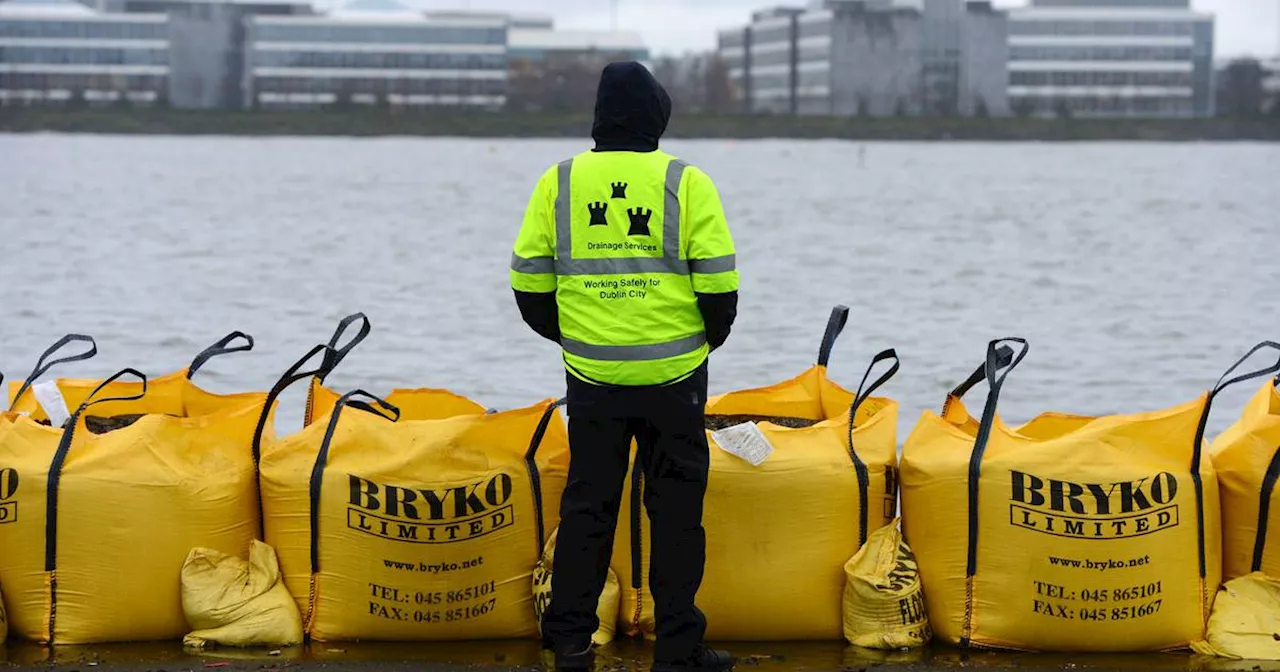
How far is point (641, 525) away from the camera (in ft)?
16.1

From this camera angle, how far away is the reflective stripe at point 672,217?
4.18m

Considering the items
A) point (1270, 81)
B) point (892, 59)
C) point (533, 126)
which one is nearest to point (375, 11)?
point (533, 126)

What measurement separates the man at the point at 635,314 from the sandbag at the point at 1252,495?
1583 mm

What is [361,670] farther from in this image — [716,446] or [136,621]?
[716,446]

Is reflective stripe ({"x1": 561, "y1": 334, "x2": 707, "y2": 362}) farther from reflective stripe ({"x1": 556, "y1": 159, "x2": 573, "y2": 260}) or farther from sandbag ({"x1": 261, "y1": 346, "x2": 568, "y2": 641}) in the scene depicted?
sandbag ({"x1": 261, "y1": 346, "x2": 568, "y2": 641})

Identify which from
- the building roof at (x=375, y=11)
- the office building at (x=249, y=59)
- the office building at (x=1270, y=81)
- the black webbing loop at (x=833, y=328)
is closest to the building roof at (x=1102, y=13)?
the office building at (x=1270, y=81)

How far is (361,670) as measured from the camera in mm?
4590

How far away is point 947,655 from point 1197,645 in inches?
26.8

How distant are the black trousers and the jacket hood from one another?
25.8 inches

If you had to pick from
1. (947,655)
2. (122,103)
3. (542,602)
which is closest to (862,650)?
(947,655)

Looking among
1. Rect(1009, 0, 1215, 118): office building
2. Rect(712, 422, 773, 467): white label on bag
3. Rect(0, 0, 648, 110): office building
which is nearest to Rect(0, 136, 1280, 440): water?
Rect(712, 422, 773, 467): white label on bag

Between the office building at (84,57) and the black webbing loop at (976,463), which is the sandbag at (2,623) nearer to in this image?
the black webbing loop at (976,463)

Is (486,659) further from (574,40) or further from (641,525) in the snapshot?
(574,40)

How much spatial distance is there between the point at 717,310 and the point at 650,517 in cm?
58
